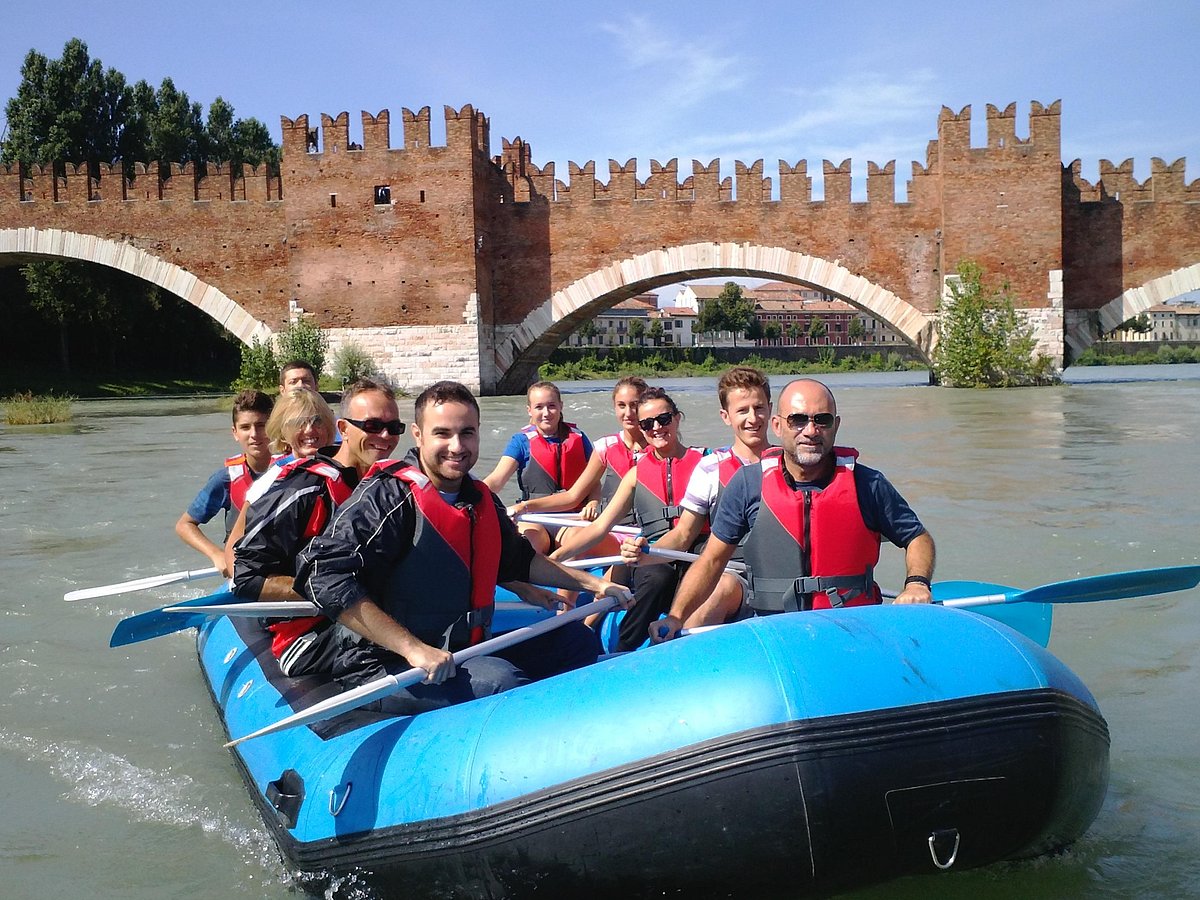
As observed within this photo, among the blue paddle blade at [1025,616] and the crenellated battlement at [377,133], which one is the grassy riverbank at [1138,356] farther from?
the blue paddle blade at [1025,616]

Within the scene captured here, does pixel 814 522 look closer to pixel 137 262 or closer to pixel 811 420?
pixel 811 420

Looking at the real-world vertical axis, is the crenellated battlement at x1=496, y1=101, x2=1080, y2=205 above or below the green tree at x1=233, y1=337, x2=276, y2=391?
above

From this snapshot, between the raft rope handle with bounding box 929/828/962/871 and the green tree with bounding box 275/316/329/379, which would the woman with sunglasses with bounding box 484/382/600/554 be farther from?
the green tree with bounding box 275/316/329/379

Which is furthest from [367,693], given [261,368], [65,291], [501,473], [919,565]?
[65,291]

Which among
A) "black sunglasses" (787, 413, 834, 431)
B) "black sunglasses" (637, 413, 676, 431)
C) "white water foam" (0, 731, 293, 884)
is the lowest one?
"white water foam" (0, 731, 293, 884)

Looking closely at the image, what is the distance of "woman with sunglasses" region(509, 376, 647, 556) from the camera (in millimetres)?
5250

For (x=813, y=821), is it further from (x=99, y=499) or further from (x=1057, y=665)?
(x=99, y=499)

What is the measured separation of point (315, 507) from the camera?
3635 millimetres

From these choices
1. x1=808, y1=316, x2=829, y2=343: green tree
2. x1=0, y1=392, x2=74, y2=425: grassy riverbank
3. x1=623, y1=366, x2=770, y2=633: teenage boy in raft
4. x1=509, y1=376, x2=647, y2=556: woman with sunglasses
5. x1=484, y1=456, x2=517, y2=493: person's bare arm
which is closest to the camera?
x1=623, y1=366, x2=770, y2=633: teenage boy in raft

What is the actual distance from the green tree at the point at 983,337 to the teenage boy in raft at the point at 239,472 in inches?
753

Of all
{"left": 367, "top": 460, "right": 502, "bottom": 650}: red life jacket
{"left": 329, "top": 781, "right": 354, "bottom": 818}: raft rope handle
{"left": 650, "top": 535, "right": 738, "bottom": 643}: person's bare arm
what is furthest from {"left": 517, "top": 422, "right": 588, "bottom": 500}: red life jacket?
{"left": 329, "top": 781, "right": 354, "bottom": 818}: raft rope handle

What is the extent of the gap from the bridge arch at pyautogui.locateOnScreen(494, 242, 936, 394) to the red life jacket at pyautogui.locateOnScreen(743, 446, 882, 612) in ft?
66.7

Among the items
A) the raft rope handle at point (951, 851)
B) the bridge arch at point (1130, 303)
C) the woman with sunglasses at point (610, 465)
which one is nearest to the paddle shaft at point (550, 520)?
the woman with sunglasses at point (610, 465)

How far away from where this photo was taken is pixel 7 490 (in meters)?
10.9
